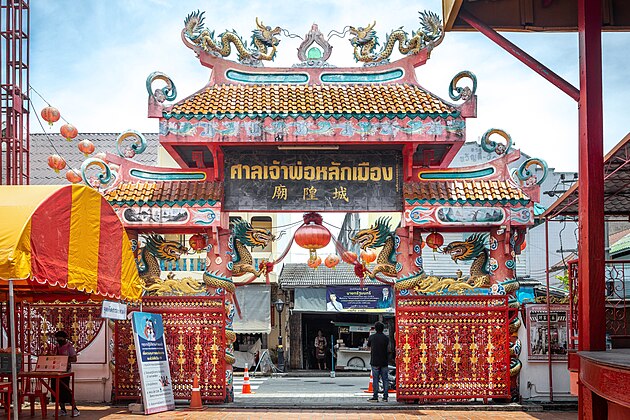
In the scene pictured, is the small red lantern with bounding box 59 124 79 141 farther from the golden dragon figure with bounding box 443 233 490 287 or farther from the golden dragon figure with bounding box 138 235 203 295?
the golden dragon figure with bounding box 443 233 490 287

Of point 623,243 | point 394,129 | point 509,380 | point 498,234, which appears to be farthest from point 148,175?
point 623,243

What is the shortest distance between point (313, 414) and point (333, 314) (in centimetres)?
1823

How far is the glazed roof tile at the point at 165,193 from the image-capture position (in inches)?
628

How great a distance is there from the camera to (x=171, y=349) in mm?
15672

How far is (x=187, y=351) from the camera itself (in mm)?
15680

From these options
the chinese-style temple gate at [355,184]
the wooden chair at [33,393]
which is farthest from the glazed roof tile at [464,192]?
the wooden chair at [33,393]

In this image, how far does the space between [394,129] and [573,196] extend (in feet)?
11.8

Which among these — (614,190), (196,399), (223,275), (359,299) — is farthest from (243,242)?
(359,299)

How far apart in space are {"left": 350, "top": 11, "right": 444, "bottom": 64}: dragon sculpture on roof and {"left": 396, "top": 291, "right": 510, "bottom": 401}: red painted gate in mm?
4813

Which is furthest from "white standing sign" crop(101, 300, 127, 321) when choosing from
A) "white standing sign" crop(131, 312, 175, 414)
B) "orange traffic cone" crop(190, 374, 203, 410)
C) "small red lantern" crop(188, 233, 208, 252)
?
"small red lantern" crop(188, 233, 208, 252)

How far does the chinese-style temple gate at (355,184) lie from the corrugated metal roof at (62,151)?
15189mm

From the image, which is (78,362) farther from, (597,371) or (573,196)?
→ (597,371)

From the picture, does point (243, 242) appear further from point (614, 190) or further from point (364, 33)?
point (614, 190)

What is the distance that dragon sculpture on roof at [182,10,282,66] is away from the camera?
16.5 meters
